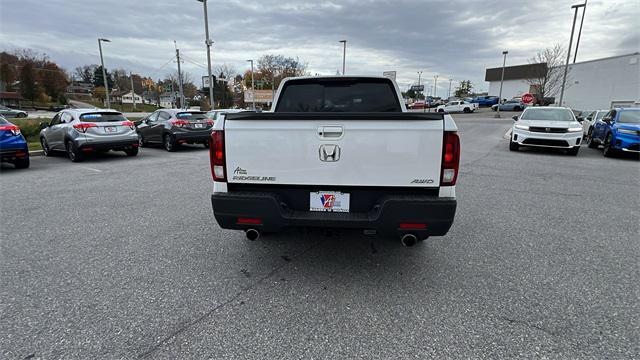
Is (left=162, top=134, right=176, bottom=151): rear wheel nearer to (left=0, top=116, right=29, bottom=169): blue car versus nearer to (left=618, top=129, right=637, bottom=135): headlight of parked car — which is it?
(left=0, top=116, right=29, bottom=169): blue car

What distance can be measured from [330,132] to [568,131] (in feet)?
38.2

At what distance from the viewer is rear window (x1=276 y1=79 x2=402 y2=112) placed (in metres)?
4.38

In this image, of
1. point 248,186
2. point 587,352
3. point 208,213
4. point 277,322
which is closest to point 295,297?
point 277,322

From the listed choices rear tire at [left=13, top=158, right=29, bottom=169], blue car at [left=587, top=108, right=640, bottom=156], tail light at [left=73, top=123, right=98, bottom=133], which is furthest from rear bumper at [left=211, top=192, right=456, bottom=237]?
blue car at [left=587, top=108, right=640, bottom=156]

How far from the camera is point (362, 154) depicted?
2750mm

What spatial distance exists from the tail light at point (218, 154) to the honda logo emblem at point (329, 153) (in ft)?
2.76

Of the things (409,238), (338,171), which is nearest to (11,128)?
(338,171)

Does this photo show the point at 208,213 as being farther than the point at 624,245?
Yes

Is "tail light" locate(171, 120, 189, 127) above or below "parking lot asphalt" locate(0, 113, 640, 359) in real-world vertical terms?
above

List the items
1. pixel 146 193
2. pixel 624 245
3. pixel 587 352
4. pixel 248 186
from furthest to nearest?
pixel 146 193 < pixel 624 245 < pixel 248 186 < pixel 587 352

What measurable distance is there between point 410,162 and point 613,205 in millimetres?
5119

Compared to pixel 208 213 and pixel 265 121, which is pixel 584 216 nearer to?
pixel 265 121

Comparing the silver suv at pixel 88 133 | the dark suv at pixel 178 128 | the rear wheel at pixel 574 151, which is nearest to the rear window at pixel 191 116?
the dark suv at pixel 178 128

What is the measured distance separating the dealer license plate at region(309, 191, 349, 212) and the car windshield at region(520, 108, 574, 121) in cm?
1201
